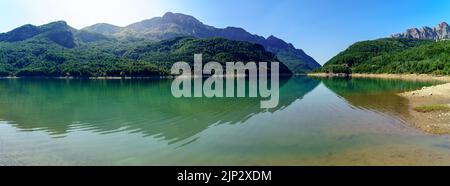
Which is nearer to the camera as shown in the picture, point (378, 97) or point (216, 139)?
point (216, 139)

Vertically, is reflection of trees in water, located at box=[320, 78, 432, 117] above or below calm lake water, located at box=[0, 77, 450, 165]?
above

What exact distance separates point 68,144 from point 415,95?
154 ft

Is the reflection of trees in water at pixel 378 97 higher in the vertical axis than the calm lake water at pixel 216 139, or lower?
higher

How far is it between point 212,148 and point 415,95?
41.1 m

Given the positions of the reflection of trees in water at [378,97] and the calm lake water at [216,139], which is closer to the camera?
the calm lake water at [216,139]

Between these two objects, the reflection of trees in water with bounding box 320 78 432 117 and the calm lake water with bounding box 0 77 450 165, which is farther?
the reflection of trees in water with bounding box 320 78 432 117

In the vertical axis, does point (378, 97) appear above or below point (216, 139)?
above
